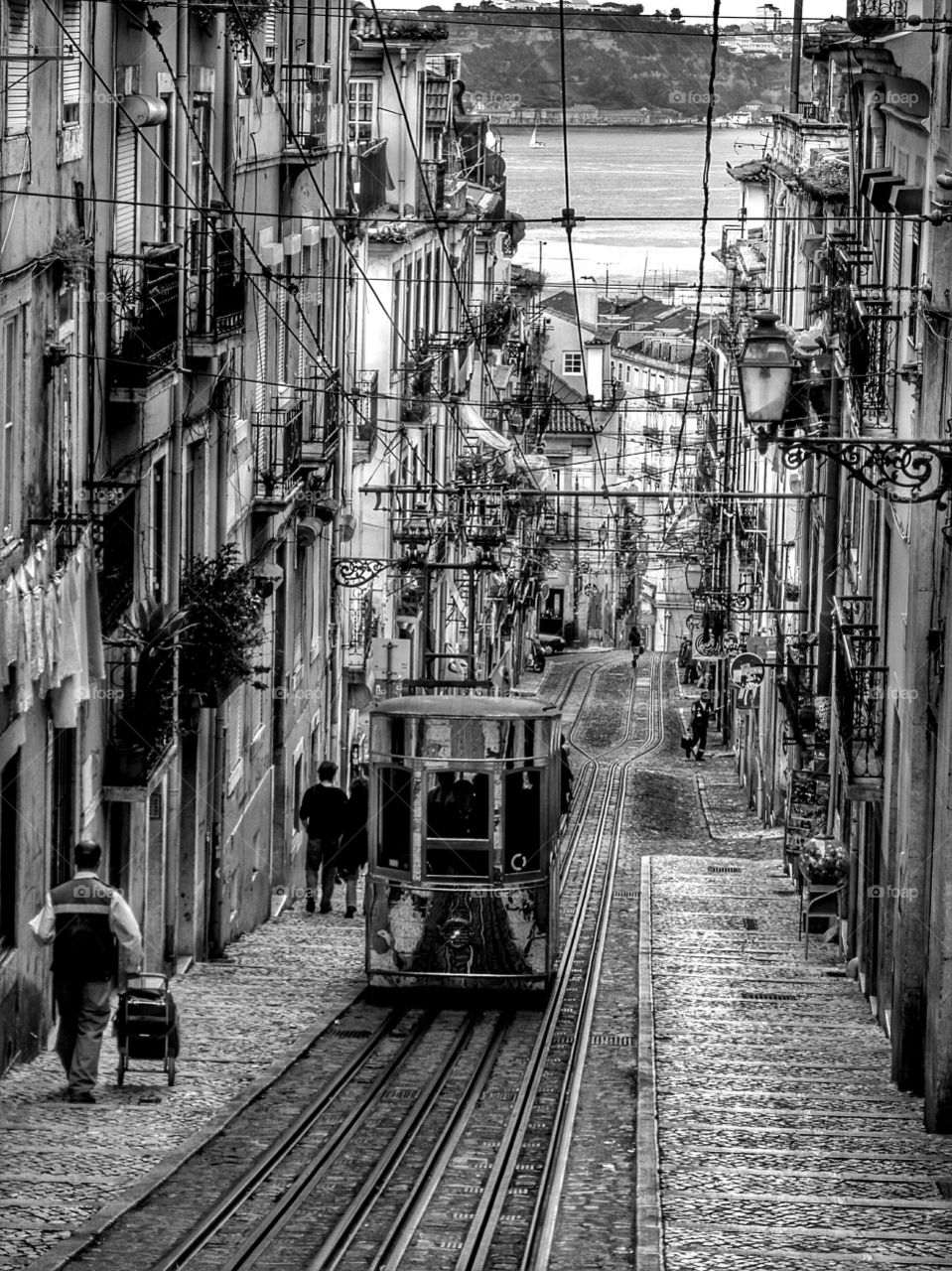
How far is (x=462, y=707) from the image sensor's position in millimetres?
19391

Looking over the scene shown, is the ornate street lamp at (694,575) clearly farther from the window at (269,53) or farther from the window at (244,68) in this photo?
the window at (244,68)

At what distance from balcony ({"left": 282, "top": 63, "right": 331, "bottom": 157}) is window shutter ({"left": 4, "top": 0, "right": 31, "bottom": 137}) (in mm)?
13608

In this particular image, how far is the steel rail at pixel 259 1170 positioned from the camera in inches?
429

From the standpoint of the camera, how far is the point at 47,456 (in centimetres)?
1571

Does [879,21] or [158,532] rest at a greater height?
[879,21]

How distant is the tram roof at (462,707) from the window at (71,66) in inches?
224

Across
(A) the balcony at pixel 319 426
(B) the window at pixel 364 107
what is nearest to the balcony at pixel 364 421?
(A) the balcony at pixel 319 426

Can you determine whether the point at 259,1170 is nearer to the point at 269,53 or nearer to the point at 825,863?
the point at 825,863

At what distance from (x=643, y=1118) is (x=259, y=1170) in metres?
2.77

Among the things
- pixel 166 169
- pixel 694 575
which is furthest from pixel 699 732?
pixel 166 169

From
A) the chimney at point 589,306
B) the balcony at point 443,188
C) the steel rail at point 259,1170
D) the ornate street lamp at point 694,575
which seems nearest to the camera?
the steel rail at point 259,1170

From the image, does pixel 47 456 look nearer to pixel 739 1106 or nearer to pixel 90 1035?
pixel 90 1035

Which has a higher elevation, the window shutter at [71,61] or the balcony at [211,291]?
the window shutter at [71,61]

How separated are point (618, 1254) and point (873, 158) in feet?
57.0
